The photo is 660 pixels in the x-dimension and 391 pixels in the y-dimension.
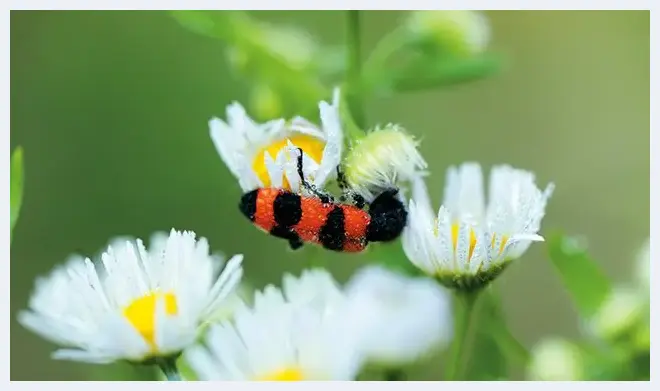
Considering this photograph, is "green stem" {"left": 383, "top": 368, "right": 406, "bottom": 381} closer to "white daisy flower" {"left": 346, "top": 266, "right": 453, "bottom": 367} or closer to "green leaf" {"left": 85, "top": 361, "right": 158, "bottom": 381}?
"white daisy flower" {"left": 346, "top": 266, "right": 453, "bottom": 367}

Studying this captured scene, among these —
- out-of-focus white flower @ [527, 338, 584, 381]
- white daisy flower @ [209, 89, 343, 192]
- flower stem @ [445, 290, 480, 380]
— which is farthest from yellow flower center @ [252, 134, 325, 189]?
out-of-focus white flower @ [527, 338, 584, 381]

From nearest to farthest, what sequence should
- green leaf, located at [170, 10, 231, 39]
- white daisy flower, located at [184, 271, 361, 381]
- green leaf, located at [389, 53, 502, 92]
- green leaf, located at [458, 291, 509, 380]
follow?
1. white daisy flower, located at [184, 271, 361, 381]
2. green leaf, located at [458, 291, 509, 380]
3. green leaf, located at [170, 10, 231, 39]
4. green leaf, located at [389, 53, 502, 92]

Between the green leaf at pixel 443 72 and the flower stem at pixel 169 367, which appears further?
the green leaf at pixel 443 72

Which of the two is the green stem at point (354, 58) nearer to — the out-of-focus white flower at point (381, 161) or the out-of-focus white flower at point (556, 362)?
the out-of-focus white flower at point (381, 161)

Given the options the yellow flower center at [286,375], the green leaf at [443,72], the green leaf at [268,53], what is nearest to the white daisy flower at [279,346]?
the yellow flower center at [286,375]

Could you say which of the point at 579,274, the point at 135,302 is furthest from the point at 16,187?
the point at 579,274

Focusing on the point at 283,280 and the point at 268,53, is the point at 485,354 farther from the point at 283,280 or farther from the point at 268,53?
the point at 268,53
